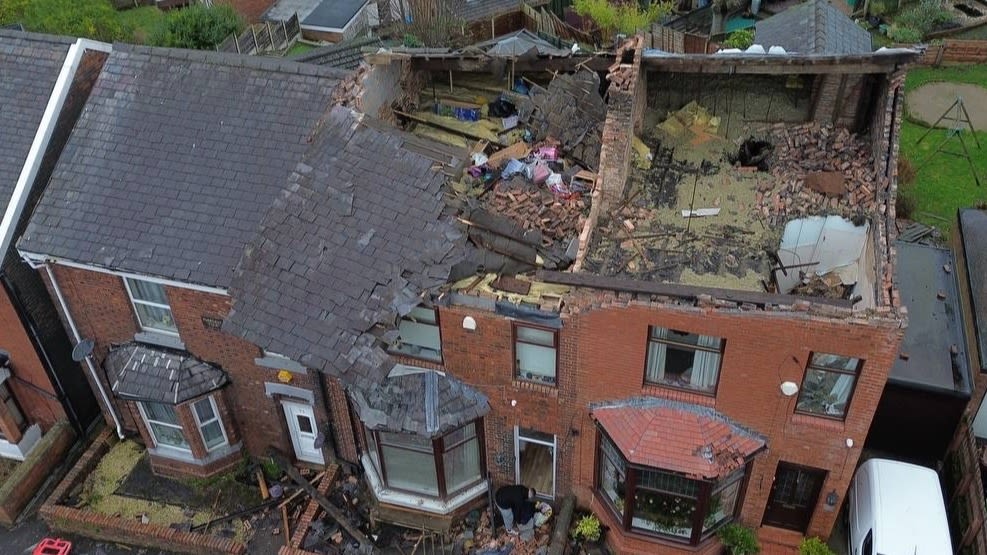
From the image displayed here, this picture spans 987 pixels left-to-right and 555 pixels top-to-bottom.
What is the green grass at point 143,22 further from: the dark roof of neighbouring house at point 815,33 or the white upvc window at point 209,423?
the dark roof of neighbouring house at point 815,33

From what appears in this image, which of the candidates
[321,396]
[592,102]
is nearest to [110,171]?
[321,396]

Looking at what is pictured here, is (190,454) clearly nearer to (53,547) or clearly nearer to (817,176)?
(53,547)

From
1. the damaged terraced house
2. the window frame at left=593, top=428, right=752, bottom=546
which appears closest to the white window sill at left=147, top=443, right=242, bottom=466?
the damaged terraced house

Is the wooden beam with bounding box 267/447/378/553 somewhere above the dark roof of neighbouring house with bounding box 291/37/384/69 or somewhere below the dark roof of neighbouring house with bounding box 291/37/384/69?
below

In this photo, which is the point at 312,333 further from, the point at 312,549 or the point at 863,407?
the point at 863,407

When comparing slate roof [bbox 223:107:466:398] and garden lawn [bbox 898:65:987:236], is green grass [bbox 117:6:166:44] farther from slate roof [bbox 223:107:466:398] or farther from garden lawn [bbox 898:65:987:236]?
garden lawn [bbox 898:65:987:236]

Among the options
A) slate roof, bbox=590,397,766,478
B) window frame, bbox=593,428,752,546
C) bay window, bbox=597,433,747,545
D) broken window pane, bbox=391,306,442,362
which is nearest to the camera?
slate roof, bbox=590,397,766,478

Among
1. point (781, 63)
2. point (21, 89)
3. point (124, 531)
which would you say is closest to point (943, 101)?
point (781, 63)
